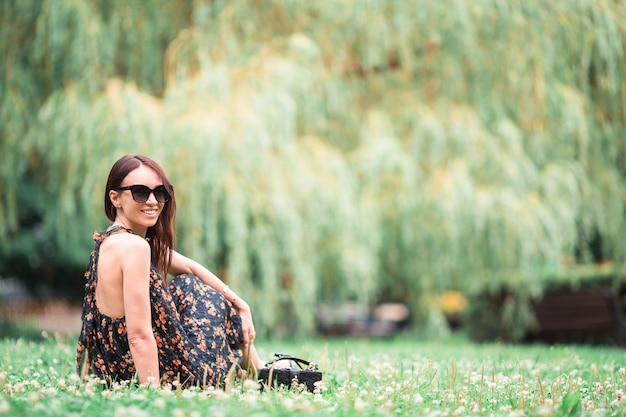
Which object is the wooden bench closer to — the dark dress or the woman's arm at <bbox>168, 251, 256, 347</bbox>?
the woman's arm at <bbox>168, 251, 256, 347</bbox>

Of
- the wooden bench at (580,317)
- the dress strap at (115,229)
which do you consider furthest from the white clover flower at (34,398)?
the wooden bench at (580,317)

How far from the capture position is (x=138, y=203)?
3031mm

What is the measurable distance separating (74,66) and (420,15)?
356 cm

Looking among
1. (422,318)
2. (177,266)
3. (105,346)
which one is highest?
(177,266)

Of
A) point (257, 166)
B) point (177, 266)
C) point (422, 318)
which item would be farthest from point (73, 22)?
point (422, 318)

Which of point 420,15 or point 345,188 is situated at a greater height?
point 420,15

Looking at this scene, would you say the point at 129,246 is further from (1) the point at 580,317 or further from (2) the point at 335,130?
(1) the point at 580,317

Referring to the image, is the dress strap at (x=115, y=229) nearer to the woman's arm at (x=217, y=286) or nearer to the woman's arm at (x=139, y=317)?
the woman's arm at (x=139, y=317)

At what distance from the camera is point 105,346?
116 inches

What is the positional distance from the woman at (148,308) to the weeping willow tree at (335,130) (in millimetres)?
3184

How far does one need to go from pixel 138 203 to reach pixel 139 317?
21.1 inches

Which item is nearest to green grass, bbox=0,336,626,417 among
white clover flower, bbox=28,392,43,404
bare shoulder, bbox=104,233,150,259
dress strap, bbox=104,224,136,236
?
white clover flower, bbox=28,392,43,404

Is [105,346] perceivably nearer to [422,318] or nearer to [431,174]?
[431,174]

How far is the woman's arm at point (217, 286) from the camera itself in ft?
10.7
